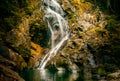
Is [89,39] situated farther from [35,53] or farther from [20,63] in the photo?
[20,63]

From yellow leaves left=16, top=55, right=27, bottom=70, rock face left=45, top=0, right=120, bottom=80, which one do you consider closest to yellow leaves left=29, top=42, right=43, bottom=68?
yellow leaves left=16, top=55, right=27, bottom=70

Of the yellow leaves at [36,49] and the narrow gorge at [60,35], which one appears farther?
the yellow leaves at [36,49]

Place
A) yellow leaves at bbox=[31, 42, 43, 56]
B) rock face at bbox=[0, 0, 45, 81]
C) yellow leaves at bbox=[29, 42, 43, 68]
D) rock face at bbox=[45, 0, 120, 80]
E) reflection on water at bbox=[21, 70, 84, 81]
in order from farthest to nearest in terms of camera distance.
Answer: yellow leaves at bbox=[31, 42, 43, 56] < yellow leaves at bbox=[29, 42, 43, 68] < rock face at bbox=[45, 0, 120, 80] < rock face at bbox=[0, 0, 45, 81] < reflection on water at bbox=[21, 70, 84, 81]

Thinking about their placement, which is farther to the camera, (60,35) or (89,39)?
(60,35)

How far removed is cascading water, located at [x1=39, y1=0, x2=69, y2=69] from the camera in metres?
38.3

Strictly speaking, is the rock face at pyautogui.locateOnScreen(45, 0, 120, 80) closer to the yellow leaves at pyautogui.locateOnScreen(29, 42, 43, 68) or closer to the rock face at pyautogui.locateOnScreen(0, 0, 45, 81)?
the yellow leaves at pyautogui.locateOnScreen(29, 42, 43, 68)

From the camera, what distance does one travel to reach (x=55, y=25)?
131 feet

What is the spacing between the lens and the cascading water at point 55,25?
3828 centimetres

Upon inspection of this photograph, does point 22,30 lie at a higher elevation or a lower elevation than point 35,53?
higher

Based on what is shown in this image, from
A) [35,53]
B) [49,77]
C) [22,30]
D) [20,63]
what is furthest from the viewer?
[22,30]

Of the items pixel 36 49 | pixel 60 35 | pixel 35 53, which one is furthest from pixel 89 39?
pixel 35 53

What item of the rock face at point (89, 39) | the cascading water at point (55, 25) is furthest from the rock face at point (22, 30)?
the rock face at point (89, 39)

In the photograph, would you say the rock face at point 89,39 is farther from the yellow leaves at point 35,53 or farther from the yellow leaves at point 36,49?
the yellow leaves at point 36,49

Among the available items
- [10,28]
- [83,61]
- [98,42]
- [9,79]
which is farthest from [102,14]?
[9,79]
